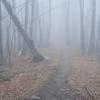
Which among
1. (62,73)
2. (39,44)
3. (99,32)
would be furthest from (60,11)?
(62,73)

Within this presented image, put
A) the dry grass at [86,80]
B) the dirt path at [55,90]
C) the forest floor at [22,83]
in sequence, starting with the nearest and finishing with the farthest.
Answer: the dirt path at [55,90]
the forest floor at [22,83]
the dry grass at [86,80]

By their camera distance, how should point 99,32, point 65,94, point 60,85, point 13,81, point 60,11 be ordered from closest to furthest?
point 65,94 < point 60,85 < point 13,81 < point 99,32 < point 60,11

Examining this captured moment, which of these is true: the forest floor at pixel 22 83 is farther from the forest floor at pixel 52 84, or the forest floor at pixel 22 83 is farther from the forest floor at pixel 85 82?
the forest floor at pixel 85 82

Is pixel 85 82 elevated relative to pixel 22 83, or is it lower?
lower

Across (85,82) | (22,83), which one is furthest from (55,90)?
(85,82)

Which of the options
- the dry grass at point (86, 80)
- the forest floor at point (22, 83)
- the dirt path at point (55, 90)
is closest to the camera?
the dirt path at point (55, 90)

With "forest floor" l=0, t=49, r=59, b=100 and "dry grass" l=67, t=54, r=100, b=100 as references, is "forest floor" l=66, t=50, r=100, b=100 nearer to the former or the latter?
"dry grass" l=67, t=54, r=100, b=100

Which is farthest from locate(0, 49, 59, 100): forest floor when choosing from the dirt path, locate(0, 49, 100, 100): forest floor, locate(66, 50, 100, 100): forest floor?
locate(66, 50, 100, 100): forest floor

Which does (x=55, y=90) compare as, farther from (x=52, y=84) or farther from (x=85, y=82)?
(x=85, y=82)

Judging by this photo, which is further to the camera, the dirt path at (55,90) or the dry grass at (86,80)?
the dry grass at (86,80)

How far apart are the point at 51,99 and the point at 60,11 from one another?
2353 inches

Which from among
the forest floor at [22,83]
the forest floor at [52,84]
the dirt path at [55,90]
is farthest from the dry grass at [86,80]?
the forest floor at [22,83]

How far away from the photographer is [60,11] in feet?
224

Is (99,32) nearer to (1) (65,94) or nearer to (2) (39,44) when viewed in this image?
(2) (39,44)
